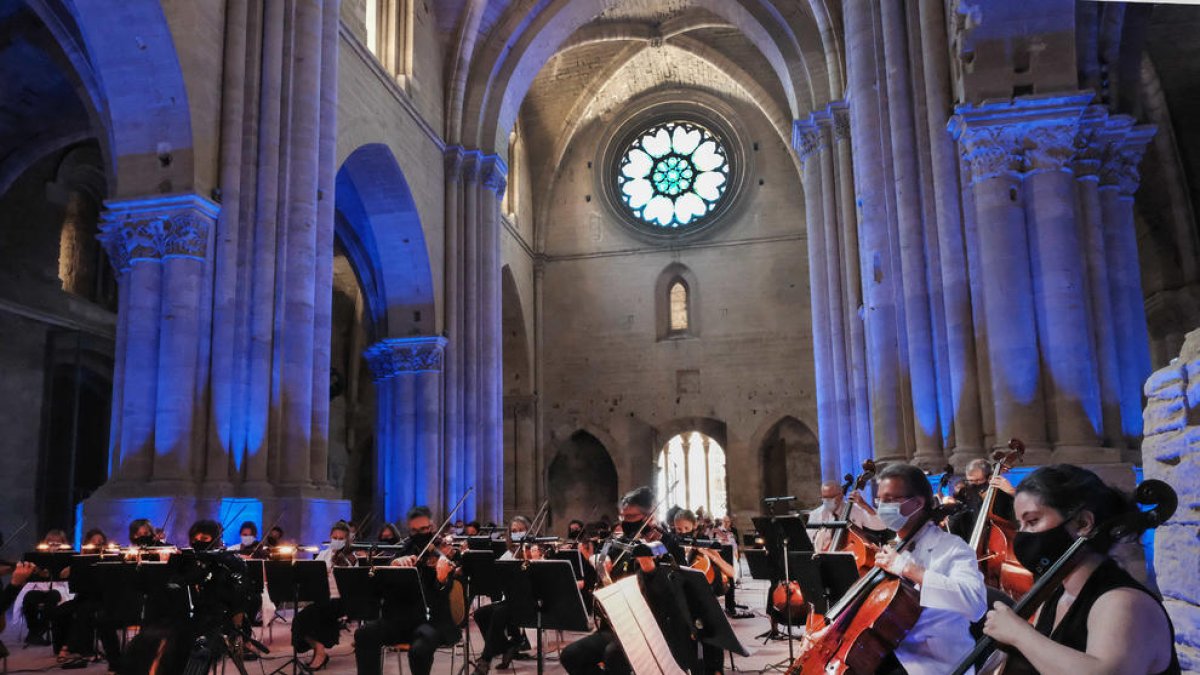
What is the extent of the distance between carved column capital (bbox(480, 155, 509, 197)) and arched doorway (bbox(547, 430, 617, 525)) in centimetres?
1065

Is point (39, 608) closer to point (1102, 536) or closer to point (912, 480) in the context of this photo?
point (912, 480)

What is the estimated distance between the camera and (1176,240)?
1873 centimetres

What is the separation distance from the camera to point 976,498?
275 inches

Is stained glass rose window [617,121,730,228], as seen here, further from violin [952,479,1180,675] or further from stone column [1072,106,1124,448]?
violin [952,479,1180,675]

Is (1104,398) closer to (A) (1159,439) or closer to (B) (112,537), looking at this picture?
(A) (1159,439)

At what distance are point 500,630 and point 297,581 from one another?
5.75 ft

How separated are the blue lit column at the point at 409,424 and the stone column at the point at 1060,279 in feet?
45.6

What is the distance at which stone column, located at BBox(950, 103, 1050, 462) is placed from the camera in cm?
991

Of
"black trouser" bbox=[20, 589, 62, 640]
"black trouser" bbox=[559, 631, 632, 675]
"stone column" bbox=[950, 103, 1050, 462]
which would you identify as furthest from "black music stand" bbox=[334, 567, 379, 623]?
"stone column" bbox=[950, 103, 1050, 462]

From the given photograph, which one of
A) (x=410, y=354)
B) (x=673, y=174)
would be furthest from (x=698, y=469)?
(x=410, y=354)

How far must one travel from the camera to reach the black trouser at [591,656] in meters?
6.38

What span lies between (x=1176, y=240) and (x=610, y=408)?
56.1ft

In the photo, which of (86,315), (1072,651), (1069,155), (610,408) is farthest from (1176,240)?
(86,315)

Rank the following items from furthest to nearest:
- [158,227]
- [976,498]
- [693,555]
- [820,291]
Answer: [820,291] → [158,227] → [693,555] → [976,498]
